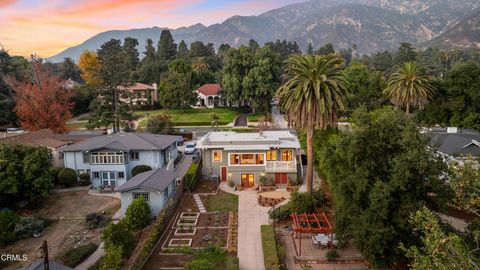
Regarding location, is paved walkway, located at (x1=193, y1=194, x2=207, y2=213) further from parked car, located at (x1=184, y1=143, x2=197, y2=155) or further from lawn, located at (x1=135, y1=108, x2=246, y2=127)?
lawn, located at (x1=135, y1=108, x2=246, y2=127)

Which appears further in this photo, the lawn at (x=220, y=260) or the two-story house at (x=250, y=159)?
the two-story house at (x=250, y=159)

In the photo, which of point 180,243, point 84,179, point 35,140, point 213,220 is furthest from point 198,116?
point 180,243

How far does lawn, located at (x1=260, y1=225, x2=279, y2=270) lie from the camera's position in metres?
20.3

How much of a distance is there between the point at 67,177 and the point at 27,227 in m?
9.92

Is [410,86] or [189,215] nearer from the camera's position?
[189,215]

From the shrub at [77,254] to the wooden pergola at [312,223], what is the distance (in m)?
13.5

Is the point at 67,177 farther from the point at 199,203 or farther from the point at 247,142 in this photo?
the point at 247,142

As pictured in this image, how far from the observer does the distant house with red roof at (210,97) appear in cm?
8994

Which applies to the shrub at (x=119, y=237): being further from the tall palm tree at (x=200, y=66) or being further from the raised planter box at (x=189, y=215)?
the tall palm tree at (x=200, y=66)

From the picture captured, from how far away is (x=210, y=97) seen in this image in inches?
3585

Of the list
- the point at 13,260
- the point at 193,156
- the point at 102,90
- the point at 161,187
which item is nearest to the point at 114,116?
the point at 102,90

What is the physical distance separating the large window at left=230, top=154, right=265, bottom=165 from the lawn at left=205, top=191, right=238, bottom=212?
375cm

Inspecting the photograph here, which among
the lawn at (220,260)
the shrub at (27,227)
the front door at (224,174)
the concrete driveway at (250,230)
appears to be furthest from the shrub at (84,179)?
the lawn at (220,260)

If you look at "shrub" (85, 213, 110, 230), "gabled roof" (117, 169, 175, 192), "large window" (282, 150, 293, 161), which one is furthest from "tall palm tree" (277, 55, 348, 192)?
"shrub" (85, 213, 110, 230)
